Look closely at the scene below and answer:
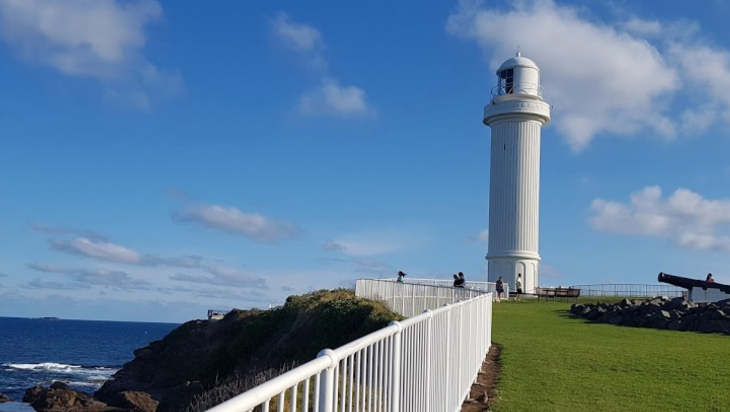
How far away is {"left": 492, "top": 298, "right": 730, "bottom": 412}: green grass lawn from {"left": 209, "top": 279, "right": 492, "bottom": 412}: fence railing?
3.55ft

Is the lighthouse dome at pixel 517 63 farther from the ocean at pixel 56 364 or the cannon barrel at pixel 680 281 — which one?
the ocean at pixel 56 364

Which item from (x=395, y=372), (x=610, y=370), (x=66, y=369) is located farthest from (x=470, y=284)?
(x=66, y=369)

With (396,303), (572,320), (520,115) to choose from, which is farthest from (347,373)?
(520,115)

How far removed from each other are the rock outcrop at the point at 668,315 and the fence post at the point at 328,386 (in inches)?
756

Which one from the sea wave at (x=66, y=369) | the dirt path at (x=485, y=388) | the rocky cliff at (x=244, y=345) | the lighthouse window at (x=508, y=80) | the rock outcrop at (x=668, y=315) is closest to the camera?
the dirt path at (x=485, y=388)

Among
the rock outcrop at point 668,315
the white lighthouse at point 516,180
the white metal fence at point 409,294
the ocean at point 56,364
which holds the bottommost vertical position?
the ocean at point 56,364

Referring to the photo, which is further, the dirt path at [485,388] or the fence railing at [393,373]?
the dirt path at [485,388]

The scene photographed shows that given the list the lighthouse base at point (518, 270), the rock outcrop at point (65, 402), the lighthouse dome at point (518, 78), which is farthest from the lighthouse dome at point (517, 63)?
the rock outcrop at point (65, 402)

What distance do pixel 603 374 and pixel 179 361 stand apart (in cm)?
3037

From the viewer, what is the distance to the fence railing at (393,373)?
278 centimetres

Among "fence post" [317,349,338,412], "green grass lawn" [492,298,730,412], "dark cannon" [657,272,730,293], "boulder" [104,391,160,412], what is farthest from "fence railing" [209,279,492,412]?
"dark cannon" [657,272,730,293]

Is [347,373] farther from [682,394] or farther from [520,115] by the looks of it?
[520,115]

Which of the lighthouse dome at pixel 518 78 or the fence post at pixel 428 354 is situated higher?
the lighthouse dome at pixel 518 78

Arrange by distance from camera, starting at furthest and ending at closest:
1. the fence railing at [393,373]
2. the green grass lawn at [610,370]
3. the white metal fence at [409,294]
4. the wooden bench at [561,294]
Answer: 1. the wooden bench at [561,294]
2. the white metal fence at [409,294]
3. the green grass lawn at [610,370]
4. the fence railing at [393,373]
